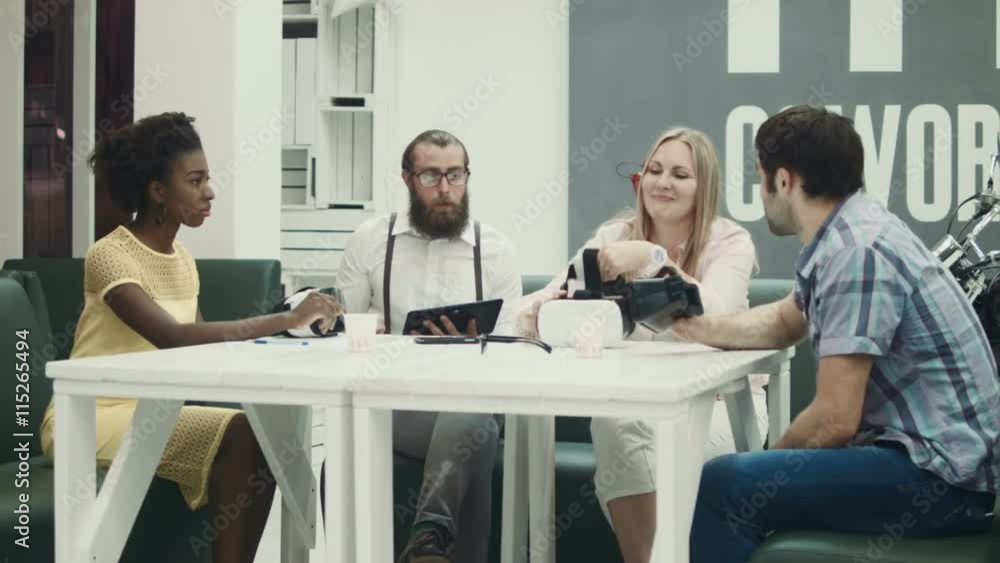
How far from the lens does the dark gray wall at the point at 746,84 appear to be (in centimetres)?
597

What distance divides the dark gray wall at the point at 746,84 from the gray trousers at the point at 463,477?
3450mm

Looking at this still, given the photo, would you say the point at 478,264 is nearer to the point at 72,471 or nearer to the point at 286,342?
the point at 286,342

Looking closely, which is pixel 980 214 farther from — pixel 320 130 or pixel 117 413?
pixel 320 130

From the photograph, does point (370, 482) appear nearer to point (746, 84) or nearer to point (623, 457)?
point (623, 457)

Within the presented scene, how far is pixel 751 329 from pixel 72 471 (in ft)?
4.38

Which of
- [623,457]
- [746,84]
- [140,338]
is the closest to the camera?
[623,457]

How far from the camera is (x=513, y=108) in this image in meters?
6.27

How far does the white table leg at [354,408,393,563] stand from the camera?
74.7 inches

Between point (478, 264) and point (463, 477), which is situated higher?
point (478, 264)

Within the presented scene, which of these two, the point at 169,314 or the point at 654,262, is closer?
the point at 654,262

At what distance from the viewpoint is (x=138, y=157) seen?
308 cm

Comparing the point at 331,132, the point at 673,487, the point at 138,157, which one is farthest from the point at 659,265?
the point at 331,132

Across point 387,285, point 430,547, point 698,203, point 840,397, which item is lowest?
point 430,547

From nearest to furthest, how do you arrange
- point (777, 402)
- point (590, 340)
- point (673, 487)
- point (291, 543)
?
point (673, 487)
point (590, 340)
point (777, 402)
point (291, 543)
